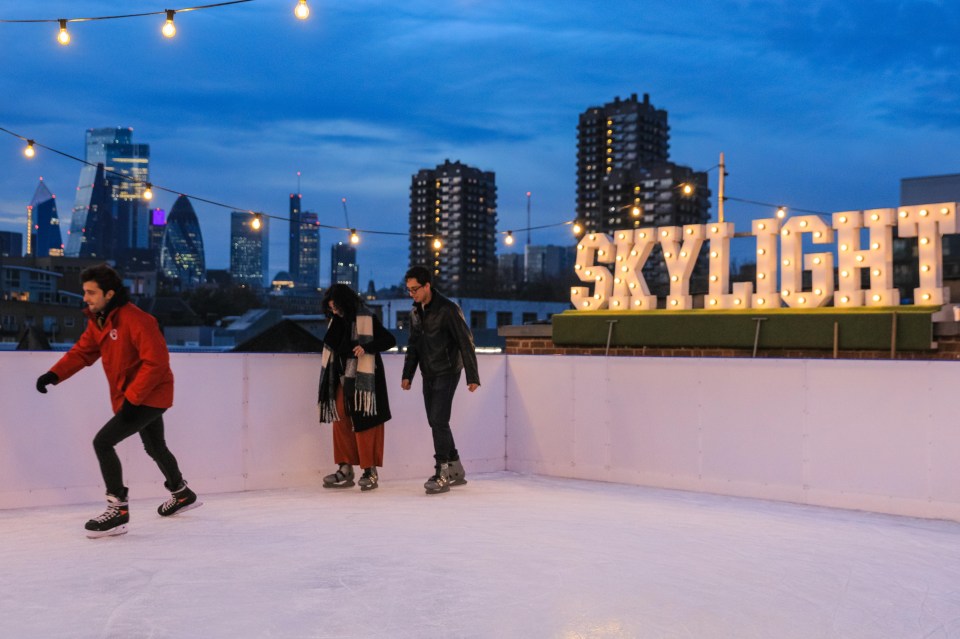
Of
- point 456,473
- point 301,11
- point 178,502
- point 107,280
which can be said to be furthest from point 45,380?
point 301,11

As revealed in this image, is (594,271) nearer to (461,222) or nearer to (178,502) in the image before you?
(178,502)

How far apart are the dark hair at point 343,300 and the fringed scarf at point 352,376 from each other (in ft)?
0.18

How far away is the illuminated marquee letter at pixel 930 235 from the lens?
10.9 metres

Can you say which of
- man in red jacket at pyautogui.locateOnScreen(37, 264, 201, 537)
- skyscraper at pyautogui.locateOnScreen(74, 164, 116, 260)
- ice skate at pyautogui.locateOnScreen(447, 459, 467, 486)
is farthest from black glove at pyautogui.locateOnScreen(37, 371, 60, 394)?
skyscraper at pyautogui.locateOnScreen(74, 164, 116, 260)

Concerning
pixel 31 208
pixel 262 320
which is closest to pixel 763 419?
pixel 262 320

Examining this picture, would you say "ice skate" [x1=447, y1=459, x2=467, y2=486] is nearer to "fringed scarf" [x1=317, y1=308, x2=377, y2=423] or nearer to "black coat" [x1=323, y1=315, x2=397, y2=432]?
"black coat" [x1=323, y1=315, x2=397, y2=432]

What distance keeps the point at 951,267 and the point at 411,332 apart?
106ft

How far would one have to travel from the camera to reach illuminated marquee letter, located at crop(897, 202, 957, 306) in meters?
10.9

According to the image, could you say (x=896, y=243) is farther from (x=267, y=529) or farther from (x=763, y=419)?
(x=267, y=529)

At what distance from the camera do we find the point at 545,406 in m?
8.60

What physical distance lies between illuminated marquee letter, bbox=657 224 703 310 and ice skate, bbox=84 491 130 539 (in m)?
8.91

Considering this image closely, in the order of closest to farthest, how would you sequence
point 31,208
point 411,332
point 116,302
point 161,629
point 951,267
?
point 161,629 < point 116,302 < point 411,332 < point 951,267 < point 31,208

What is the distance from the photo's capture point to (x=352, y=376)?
7.15 metres

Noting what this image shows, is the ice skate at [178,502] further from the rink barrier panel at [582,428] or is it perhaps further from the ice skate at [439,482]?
the ice skate at [439,482]
